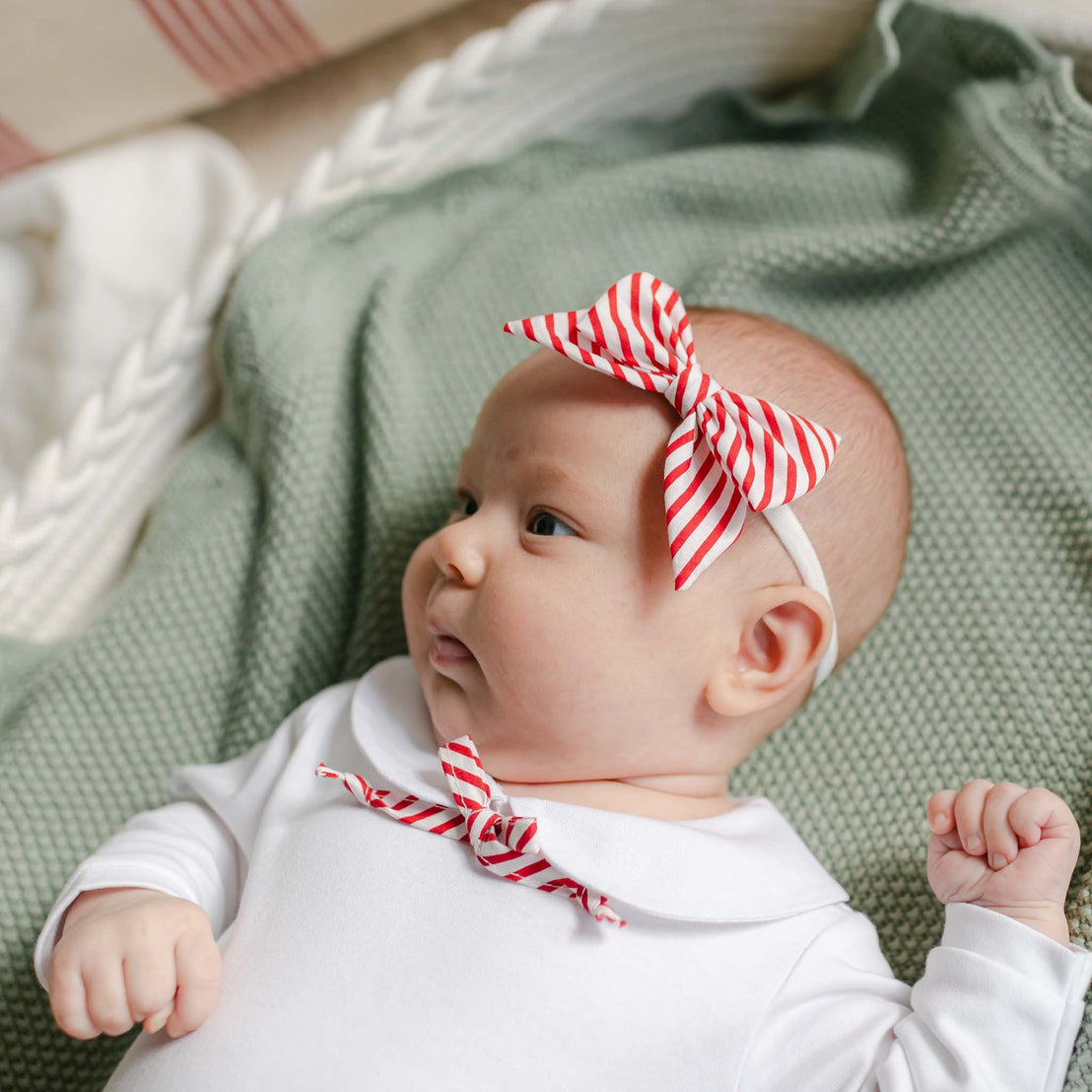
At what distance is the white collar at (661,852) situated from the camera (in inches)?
34.1

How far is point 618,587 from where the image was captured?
0.89 meters

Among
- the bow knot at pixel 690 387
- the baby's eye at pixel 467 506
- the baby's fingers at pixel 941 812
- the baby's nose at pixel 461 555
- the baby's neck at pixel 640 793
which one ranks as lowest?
the baby's fingers at pixel 941 812

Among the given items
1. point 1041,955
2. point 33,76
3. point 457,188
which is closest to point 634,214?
point 457,188

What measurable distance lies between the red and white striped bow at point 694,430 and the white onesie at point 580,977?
25cm

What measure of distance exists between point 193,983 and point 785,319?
2.95ft

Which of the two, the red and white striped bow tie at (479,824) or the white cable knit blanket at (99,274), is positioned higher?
the white cable knit blanket at (99,274)

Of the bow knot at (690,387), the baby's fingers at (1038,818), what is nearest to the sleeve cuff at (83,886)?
the bow knot at (690,387)

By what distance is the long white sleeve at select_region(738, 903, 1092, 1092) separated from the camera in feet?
2.71

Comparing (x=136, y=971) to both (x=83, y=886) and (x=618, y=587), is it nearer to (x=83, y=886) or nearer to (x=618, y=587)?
(x=83, y=886)

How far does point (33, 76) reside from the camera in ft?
4.66

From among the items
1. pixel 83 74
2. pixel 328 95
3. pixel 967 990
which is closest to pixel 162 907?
pixel 967 990

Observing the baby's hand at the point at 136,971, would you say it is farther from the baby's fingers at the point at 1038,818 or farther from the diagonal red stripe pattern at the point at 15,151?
the diagonal red stripe pattern at the point at 15,151

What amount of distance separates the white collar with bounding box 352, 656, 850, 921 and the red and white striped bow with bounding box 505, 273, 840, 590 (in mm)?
208

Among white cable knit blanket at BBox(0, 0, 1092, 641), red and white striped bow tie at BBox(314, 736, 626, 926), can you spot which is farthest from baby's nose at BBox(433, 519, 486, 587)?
white cable knit blanket at BBox(0, 0, 1092, 641)
